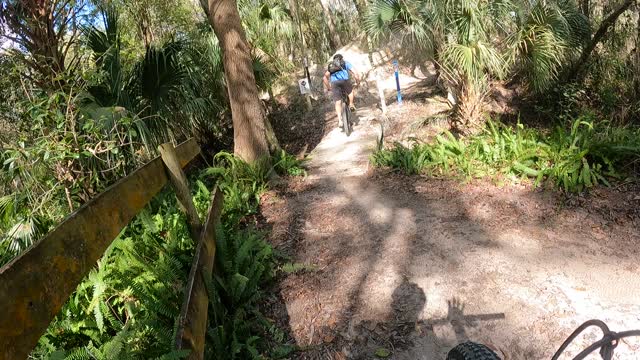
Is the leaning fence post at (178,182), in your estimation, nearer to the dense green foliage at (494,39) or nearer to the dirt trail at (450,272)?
the dirt trail at (450,272)

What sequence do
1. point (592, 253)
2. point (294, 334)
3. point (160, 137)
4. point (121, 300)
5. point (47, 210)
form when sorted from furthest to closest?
point (160, 137)
point (592, 253)
point (47, 210)
point (294, 334)
point (121, 300)

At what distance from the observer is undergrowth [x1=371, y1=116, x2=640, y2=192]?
475cm

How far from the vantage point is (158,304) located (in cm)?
271

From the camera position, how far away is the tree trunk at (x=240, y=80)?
633cm

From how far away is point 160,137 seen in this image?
591 centimetres

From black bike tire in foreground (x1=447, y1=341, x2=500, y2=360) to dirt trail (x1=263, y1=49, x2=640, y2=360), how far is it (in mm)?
1059

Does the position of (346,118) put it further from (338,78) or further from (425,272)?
(425,272)

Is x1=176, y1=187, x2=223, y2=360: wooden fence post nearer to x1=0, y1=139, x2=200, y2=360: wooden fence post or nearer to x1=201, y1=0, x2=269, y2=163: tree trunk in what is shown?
x1=0, y1=139, x2=200, y2=360: wooden fence post

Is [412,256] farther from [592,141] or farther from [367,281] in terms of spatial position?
[592,141]

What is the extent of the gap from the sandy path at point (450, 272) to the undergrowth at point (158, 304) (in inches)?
14.2

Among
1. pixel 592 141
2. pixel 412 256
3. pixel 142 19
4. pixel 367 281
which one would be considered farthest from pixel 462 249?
pixel 142 19

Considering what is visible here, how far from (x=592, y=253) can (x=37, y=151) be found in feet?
16.8

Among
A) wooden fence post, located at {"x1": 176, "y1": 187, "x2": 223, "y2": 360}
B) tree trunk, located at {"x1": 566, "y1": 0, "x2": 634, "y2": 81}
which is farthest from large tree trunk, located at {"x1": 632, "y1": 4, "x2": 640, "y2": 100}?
wooden fence post, located at {"x1": 176, "y1": 187, "x2": 223, "y2": 360}

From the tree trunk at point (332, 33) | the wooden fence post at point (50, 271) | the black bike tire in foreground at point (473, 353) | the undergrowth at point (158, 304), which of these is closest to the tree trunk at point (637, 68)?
the undergrowth at point (158, 304)
